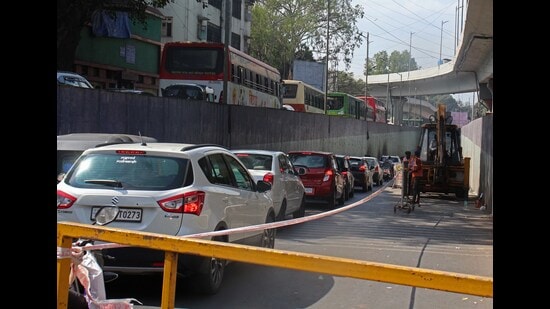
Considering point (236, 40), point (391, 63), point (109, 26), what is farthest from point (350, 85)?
point (109, 26)

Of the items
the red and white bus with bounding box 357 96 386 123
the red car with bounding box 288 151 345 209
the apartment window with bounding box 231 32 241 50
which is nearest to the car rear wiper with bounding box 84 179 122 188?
the red car with bounding box 288 151 345 209

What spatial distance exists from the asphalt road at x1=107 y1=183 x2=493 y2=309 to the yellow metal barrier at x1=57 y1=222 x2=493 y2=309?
8.64ft

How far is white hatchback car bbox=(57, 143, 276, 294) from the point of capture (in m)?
6.54

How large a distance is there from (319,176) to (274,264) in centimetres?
1394

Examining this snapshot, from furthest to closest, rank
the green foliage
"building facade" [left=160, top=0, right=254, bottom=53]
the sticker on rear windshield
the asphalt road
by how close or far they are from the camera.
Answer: the green foliage → "building facade" [left=160, top=0, right=254, bottom=53] → the sticker on rear windshield → the asphalt road

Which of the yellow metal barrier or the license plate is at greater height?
the yellow metal barrier

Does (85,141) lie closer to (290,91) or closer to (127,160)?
(127,160)

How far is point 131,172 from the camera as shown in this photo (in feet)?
23.0

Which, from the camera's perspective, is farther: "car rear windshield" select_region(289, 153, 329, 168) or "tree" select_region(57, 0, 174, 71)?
"tree" select_region(57, 0, 174, 71)

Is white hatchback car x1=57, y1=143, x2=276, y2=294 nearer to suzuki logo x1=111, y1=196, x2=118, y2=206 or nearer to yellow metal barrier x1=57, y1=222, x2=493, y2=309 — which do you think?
suzuki logo x1=111, y1=196, x2=118, y2=206

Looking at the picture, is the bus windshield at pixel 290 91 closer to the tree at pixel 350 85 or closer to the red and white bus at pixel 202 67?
the red and white bus at pixel 202 67

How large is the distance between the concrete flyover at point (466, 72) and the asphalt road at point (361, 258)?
23.1 ft

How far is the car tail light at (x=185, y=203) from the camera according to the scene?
6.66 m

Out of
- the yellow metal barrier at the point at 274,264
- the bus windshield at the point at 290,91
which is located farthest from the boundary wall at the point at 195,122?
the yellow metal barrier at the point at 274,264
